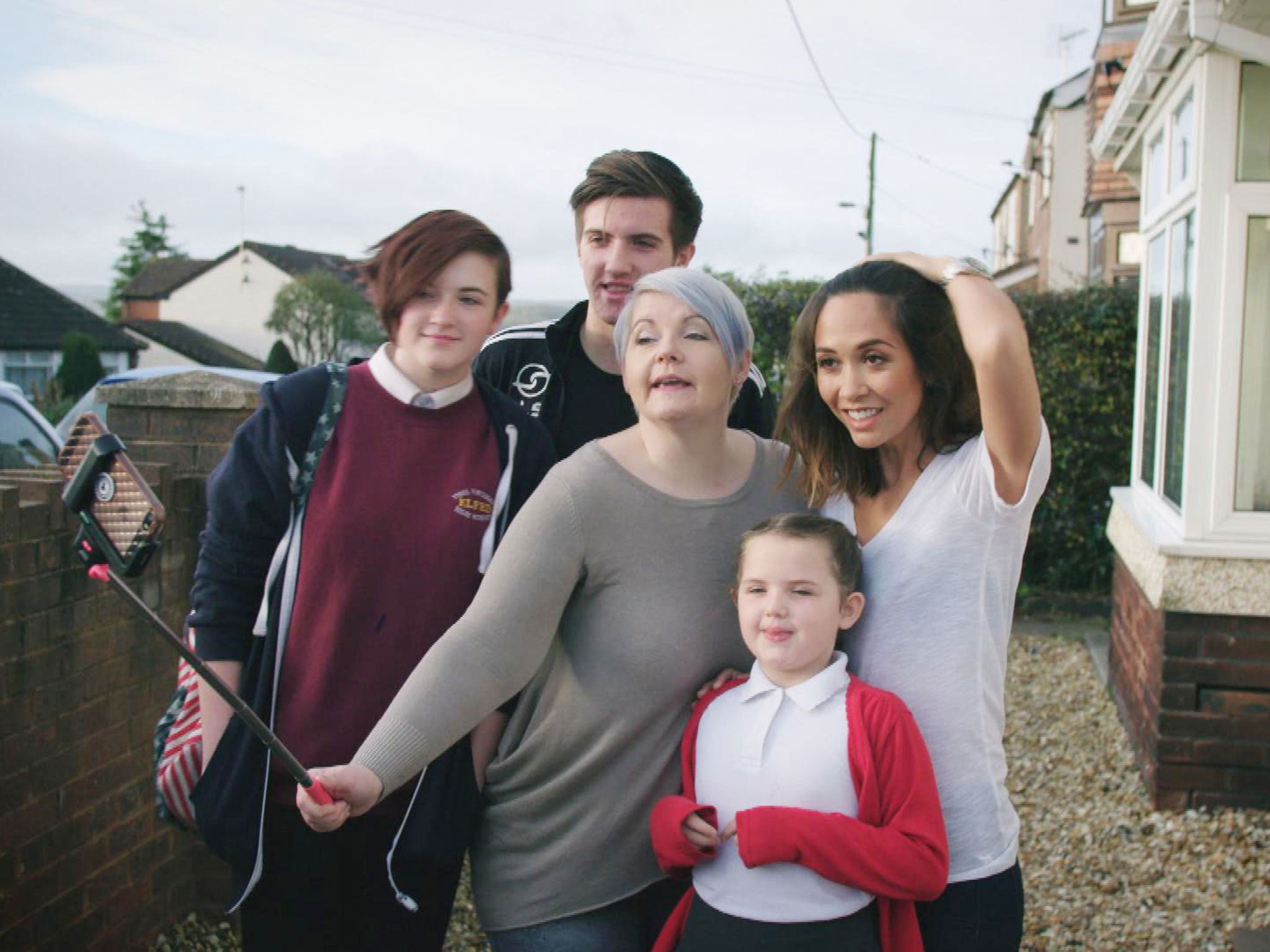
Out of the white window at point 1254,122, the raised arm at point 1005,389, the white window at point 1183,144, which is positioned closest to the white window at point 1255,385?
the white window at point 1254,122

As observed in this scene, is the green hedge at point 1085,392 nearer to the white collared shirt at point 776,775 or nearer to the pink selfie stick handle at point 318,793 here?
the white collared shirt at point 776,775

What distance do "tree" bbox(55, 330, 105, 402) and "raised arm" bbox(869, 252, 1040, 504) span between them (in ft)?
114

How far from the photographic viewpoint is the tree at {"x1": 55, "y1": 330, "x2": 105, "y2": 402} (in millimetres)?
33312

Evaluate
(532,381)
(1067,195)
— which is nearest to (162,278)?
(1067,195)

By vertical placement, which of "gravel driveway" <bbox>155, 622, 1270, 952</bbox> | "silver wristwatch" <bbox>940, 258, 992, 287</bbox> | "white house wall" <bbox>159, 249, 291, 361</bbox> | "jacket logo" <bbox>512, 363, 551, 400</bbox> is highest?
"white house wall" <bbox>159, 249, 291, 361</bbox>

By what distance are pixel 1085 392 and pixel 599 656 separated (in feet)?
25.5

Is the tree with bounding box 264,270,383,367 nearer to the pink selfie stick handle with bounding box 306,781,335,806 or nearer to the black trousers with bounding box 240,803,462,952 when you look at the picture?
the black trousers with bounding box 240,803,462,952

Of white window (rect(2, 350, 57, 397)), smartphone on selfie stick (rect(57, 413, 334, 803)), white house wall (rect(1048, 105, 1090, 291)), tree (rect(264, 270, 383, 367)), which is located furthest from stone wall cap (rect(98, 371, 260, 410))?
tree (rect(264, 270, 383, 367))

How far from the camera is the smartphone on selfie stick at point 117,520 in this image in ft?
5.49

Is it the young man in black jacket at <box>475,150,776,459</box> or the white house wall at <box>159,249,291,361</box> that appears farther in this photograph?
the white house wall at <box>159,249,291,361</box>

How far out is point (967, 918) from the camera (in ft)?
6.22

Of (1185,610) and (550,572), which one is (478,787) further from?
(1185,610)

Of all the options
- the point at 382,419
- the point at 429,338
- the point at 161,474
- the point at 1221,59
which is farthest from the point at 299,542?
the point at 1221,59

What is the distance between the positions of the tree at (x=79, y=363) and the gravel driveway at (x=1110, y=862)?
106 feet
